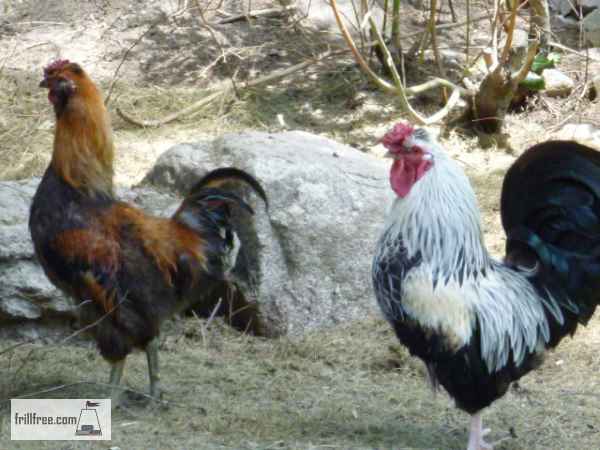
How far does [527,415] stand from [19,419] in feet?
8.81

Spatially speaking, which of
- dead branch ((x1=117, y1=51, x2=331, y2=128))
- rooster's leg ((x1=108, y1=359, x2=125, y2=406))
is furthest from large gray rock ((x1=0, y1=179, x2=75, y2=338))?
dead branch ((x1=117, y1=51, x2=331, y2=128))

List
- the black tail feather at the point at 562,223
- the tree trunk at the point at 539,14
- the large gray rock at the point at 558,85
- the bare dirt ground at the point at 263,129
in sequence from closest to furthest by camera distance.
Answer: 1. the black tail feather at the point at 562,223
2. the bare dirt ground at the point at 263,129
3. the tree trunk at the point at 539,14
4. the large gray rock at the point at 558,85

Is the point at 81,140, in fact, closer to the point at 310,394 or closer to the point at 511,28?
the point at 310,394

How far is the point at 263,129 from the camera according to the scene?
29.6 feet

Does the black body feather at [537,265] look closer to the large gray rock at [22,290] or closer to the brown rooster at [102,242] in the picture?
the brown rooster at [102,242]

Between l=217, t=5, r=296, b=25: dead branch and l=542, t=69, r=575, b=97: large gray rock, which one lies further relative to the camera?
l=217, t=5, r=296, b=25: dead branch

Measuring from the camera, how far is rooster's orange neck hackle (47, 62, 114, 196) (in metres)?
4.93

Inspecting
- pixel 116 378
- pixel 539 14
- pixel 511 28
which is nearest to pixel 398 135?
pixel 116 378

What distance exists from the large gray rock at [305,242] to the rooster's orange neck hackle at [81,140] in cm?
153

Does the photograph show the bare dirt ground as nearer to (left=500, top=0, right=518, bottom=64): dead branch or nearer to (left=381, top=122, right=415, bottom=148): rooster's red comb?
(left=500, top=0, right=518, bottom=64): dead branch

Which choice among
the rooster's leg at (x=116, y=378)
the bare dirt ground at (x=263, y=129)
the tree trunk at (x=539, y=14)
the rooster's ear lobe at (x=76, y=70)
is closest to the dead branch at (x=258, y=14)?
the bare dirt ground at (x=263, y=129)

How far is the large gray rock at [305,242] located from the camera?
633 centimetres

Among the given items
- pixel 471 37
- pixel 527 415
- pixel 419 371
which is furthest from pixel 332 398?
pixel 471 37

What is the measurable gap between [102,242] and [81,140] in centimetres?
55
